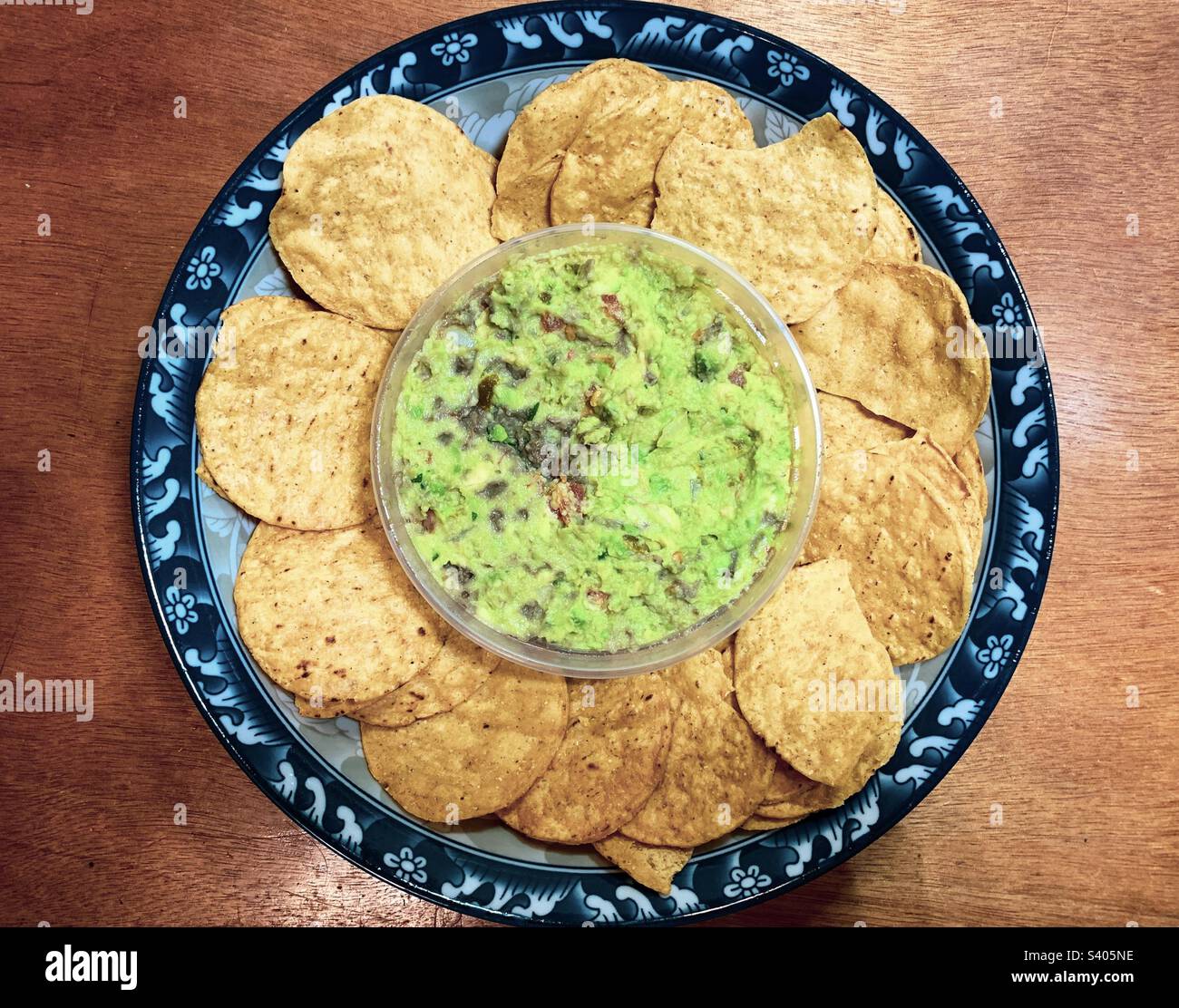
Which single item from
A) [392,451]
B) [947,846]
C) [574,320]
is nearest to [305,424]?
[392,451]

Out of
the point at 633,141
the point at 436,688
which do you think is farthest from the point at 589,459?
the point at 633,141

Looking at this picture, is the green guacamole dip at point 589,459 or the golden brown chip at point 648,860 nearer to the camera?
the green guacamole dip at point 589,459

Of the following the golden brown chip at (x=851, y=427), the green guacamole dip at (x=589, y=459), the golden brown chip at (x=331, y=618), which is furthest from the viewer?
the golden brown chip at (x=851, y=427)

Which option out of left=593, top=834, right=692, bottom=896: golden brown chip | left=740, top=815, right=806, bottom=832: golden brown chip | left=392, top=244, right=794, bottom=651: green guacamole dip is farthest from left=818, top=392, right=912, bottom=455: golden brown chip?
left=593, top=834, right=692, bottom=896: golden brown chip

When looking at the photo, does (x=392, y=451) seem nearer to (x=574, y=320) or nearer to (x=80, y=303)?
(x=574, y=320)

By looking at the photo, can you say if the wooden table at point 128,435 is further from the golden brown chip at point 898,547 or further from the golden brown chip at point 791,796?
the golden brown chip at point 898,547

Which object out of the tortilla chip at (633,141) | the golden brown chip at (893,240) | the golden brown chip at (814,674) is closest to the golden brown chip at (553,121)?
the tortilla chip at (633,141)

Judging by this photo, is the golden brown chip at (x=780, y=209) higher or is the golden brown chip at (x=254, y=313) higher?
the golden brown chip at (x=780, y=209)
